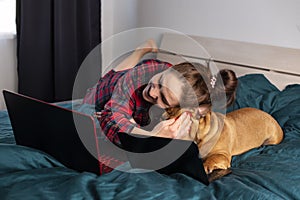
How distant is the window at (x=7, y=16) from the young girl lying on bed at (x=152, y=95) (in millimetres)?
1432

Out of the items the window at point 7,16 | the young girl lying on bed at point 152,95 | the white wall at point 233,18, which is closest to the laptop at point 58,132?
the young girl lying on bed at point 152,95

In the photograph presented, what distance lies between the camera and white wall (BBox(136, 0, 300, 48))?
8.45 ft

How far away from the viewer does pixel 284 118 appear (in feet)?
7.01

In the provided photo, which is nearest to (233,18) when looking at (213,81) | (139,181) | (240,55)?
(240,55)

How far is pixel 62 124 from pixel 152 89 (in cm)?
39

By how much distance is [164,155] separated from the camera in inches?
52.5

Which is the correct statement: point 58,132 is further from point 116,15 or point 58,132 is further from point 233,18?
point 116,15

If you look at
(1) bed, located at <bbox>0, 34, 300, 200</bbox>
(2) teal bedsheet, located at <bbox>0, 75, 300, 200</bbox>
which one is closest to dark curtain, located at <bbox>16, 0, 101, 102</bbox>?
(1) bed, located at <bbox>0, 34, 300, 200</bbox>

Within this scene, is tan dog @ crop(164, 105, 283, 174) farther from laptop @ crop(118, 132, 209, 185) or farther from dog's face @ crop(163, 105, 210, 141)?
laptop @ crop(118, 132, 209, 185)

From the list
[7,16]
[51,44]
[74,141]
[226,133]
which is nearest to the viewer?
[74,141]

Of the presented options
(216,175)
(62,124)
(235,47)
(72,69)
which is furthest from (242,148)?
(72,69)

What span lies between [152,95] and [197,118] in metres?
0.20

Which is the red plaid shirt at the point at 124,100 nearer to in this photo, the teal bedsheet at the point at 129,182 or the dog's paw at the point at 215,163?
the teal bedsheet at the point at 129,182

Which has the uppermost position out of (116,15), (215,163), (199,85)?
(116,15)
